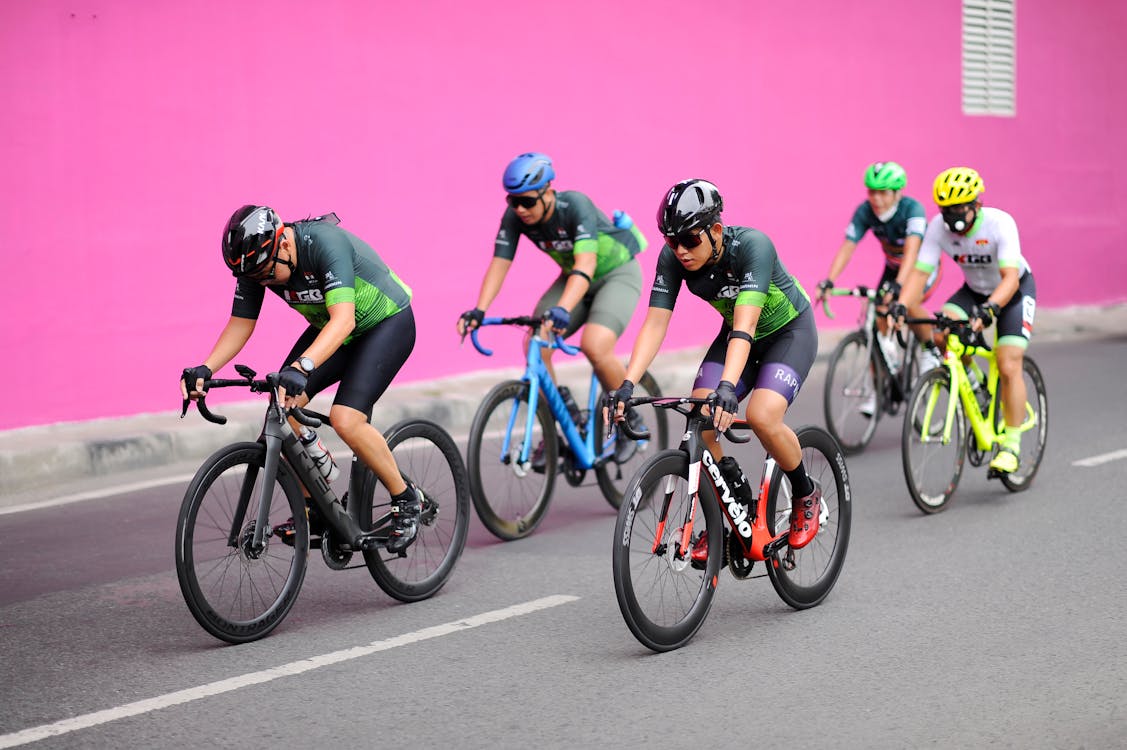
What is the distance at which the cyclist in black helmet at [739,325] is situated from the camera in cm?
574

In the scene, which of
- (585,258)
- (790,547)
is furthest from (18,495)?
(790,547)

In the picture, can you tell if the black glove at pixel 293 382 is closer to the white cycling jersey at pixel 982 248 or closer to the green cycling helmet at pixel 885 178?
the white cycling jersey at pixel 982 248

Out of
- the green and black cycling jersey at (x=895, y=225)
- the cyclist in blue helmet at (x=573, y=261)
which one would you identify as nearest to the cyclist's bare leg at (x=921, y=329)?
the green and black cycling jersey at (x=895, y=225)

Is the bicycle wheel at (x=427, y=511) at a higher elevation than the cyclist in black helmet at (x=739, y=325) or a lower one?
lower

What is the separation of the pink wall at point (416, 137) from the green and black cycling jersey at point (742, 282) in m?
5.92

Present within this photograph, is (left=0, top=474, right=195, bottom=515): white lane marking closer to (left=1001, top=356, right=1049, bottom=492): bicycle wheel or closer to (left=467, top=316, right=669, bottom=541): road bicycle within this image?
(left=467, top=316, right=669, bottom=541): road bicycle

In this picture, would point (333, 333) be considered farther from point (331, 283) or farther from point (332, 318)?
point (331, 283)

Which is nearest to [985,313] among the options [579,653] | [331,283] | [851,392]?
[851,392]

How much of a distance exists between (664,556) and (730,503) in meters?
0.42

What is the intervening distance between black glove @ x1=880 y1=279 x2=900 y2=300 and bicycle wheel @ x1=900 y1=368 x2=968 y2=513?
48.1 inches

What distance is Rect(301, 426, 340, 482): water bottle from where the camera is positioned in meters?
6.04

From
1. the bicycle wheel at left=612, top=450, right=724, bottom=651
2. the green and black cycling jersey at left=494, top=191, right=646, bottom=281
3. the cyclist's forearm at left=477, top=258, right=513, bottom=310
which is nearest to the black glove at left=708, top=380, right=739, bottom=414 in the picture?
the bicycle wheel at left=612, top=450, right=724, bottom=651

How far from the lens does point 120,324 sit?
1070 centimetres

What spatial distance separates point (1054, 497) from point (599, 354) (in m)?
2.86
